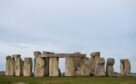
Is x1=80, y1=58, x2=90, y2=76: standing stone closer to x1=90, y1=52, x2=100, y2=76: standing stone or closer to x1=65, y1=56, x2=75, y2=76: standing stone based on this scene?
x1=90, y1=52, x2=100, y2=76: standing stone

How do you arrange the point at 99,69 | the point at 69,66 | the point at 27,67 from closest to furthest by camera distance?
the point at 99,69, the point at 69,66, the point at 27,67

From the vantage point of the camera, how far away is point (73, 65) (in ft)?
167

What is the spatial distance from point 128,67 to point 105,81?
7.93m

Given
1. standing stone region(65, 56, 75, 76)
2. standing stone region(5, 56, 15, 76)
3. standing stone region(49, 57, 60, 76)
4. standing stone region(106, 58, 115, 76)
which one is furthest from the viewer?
standing stone region(5, 56, 15, 76)

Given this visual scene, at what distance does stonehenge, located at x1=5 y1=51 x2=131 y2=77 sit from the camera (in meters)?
50.0

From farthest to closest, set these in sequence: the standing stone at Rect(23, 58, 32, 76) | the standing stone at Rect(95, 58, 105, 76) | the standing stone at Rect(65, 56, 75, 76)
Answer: the standing stone at Rect(23, 58, 32, 76) < the standing stone at Rect(65, 56, 75, 76) < the standing stone at Rect(95, 58, 105, 76)

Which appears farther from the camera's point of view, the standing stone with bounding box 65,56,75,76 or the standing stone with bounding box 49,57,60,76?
the standing stone with bounding box 49,57,60,76

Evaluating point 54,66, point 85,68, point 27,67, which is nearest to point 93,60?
point 85,68

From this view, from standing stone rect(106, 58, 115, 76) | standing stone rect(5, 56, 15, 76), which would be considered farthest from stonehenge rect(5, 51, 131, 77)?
standing stone rect(5, 56, 15, 76)

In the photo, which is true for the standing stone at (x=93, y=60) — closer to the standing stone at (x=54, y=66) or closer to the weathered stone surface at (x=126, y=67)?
the weathered stone surface at (x=126, y=67)

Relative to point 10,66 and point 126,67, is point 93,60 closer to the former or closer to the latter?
point 126,67

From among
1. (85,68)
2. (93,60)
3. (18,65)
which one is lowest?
(85,68)

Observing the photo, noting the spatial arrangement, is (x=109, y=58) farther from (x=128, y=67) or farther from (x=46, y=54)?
(x=46, y=54)

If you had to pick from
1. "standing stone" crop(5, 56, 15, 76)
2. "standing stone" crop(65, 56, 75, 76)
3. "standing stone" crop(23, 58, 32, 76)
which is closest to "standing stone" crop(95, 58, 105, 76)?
"standing stone" crop(65, 56, 75, 76)
